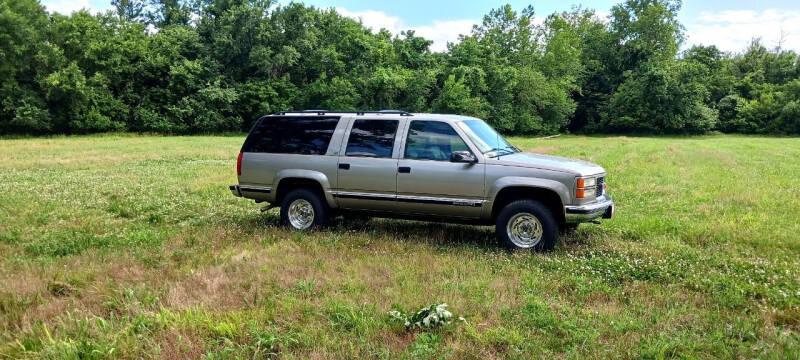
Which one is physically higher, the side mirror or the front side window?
the front side window

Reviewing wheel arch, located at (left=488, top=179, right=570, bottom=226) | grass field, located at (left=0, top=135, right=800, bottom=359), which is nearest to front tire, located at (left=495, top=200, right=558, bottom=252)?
wheel arch, located at (left=488, top=179, right=570, bottom=226)

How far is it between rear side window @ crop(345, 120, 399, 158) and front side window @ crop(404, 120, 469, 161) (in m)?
0.31

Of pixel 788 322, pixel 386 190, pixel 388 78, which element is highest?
pixel 388 78

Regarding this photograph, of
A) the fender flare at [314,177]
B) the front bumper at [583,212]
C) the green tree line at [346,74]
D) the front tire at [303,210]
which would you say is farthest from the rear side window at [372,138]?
the green tree line at [346,74]

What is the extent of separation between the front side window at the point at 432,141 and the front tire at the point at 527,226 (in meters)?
1.17

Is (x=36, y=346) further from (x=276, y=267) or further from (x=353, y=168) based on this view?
(x=353, y=168)

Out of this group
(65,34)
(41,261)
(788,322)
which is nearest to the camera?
(788,322)

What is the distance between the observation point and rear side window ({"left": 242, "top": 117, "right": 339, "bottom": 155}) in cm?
841

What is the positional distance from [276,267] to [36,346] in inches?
99.9

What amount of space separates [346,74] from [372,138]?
5100 cm

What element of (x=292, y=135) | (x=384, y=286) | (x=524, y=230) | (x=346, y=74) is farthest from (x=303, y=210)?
(x=346, y=74)

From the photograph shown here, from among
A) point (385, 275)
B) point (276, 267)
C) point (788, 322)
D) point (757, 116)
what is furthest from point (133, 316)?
point (757, 116)

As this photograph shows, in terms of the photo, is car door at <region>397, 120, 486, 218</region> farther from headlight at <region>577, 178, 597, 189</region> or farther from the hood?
headlight at <region>577, 178, 597, 189</region>

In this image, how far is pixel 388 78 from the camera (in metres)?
53.8
